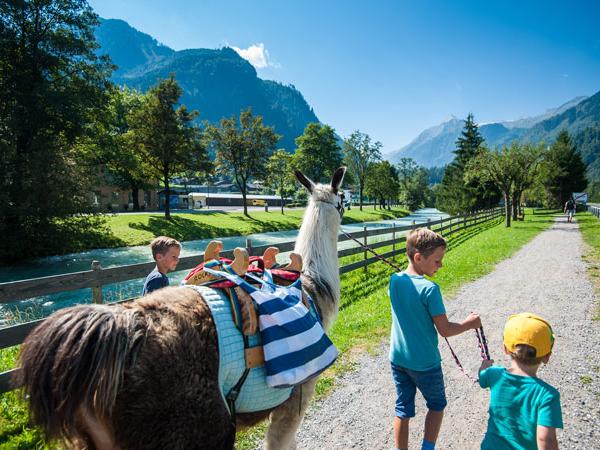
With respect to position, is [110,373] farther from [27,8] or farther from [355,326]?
[27,8]

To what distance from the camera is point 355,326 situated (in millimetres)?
5562

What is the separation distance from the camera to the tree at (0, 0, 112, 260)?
13.6 m

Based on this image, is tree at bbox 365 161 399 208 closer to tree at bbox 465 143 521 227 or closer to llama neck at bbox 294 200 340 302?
tree at bbox 465 143 521 227

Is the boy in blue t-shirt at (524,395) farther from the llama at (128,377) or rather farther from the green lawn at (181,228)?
the green lawn at (181,228)

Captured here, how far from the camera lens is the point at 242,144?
32250 millimetres

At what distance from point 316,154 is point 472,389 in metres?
41.4

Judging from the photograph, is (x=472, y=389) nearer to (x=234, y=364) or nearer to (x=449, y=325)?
(x=449, y=325)

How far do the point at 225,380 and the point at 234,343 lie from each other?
0.63ft

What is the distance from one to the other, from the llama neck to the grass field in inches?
65.3

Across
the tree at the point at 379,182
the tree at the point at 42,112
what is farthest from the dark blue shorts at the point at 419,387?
the tree at the point at 379,182

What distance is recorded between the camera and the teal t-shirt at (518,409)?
1631 mm

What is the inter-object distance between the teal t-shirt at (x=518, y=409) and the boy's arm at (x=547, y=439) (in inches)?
0.9

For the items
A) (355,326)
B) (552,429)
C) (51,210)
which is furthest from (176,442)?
(51,210)

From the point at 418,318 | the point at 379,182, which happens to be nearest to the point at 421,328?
the point at 418,318
